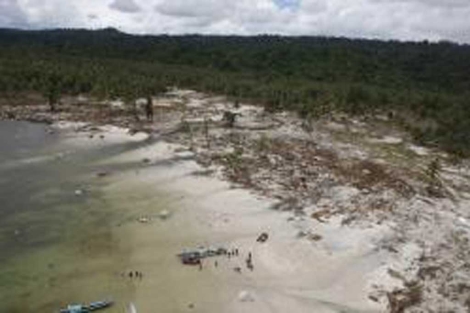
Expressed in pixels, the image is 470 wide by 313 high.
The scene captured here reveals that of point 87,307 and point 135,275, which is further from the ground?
point 87,307

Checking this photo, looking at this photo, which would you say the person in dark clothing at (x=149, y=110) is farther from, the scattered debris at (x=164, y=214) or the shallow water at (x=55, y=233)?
the scattered debris at (x=164, y=214)

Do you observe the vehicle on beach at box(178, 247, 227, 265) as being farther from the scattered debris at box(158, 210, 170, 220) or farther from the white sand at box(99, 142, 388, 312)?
the scattered debris at box(158, 210, 170, 220)

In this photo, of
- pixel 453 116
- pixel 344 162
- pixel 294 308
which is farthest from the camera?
pixel 453 116

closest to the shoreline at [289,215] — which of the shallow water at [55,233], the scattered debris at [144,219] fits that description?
the scattered debris at [144,219]

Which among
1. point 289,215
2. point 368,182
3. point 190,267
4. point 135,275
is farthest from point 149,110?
point 135,275

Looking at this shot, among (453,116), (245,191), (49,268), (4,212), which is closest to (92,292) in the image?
(49,268)

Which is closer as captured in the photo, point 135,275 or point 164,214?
point 135,275

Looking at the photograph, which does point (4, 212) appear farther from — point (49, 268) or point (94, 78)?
point (94, 78)

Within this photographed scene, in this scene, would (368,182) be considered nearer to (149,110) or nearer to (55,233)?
(55,233)
